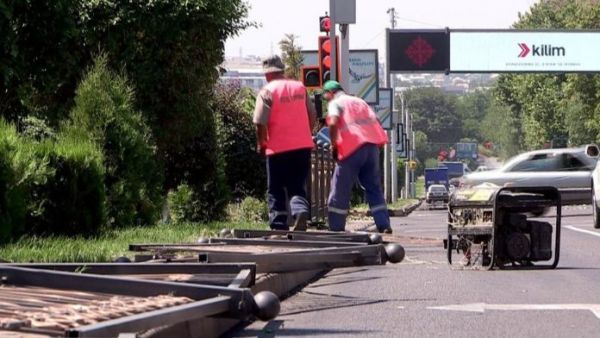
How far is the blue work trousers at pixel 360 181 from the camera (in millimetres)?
13602

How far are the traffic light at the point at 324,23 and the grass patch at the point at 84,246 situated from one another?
26.1 ft

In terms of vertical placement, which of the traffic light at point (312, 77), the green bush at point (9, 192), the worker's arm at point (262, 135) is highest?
the traffic light at point (312, 77)

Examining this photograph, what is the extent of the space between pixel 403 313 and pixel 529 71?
46.1 m

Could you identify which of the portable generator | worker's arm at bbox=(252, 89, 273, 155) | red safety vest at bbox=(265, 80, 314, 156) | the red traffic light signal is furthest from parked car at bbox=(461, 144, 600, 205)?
the portable generator

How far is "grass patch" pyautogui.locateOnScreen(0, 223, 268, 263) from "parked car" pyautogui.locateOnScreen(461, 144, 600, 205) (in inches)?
784

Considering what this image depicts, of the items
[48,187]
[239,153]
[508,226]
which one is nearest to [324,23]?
[239,153]

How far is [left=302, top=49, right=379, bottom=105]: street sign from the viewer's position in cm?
3581

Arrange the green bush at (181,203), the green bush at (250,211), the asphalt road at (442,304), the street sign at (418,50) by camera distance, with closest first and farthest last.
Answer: the asphalt road at (442,304) → the green bush at (181,203) → the green bush at (250,211) → the street sign at (418,50)

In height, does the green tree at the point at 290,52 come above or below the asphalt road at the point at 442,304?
above

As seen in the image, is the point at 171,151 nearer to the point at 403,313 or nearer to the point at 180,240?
the point at 180,240

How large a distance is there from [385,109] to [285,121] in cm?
3294

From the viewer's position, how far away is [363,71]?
37719 mm

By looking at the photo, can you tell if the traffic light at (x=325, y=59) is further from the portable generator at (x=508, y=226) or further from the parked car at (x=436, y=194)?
Result: the parked car at (x=436, y=194)

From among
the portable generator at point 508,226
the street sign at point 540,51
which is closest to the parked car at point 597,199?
the portable generator at point 508,226
